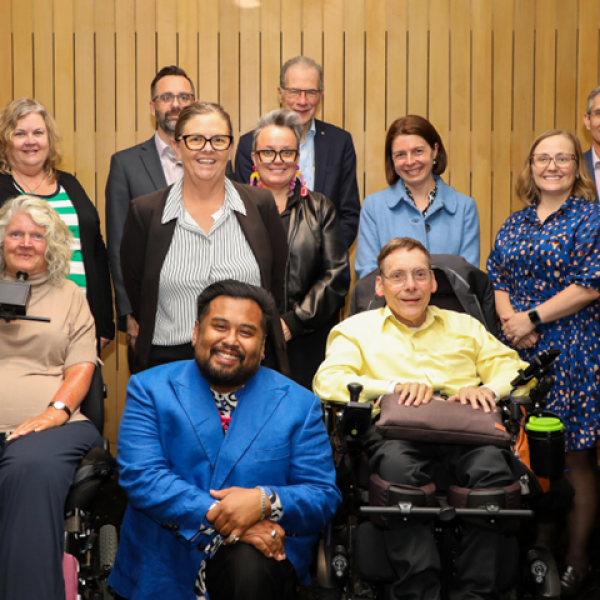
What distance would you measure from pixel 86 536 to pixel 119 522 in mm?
1219

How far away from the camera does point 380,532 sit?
8.02 feet

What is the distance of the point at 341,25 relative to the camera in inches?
189

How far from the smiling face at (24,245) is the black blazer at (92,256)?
23.2 inches

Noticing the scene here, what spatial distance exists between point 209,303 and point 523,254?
1.53 metres

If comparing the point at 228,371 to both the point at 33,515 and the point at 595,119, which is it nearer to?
the point at 33,515

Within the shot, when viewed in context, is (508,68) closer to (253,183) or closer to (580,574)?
(253,183)

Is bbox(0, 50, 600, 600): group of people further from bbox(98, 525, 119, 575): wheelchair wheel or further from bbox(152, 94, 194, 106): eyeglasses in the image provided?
bbox(98, 525, 119, 575): wheelchair wheel

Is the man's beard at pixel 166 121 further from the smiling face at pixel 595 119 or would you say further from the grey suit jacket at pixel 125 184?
the smiling face at pixel 595 119

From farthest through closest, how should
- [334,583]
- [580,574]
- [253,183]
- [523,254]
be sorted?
[253,183], [523,254], [580,574], [334,583]

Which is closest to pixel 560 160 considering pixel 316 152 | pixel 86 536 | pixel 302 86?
pixel 316 152

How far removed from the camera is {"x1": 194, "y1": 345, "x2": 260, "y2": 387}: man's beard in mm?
2391

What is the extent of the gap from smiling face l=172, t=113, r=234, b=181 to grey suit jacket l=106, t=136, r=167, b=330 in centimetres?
88

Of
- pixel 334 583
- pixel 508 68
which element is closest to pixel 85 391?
pixel 334 583

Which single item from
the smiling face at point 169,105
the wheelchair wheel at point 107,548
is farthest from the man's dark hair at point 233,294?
the smiling face at point 169,105
